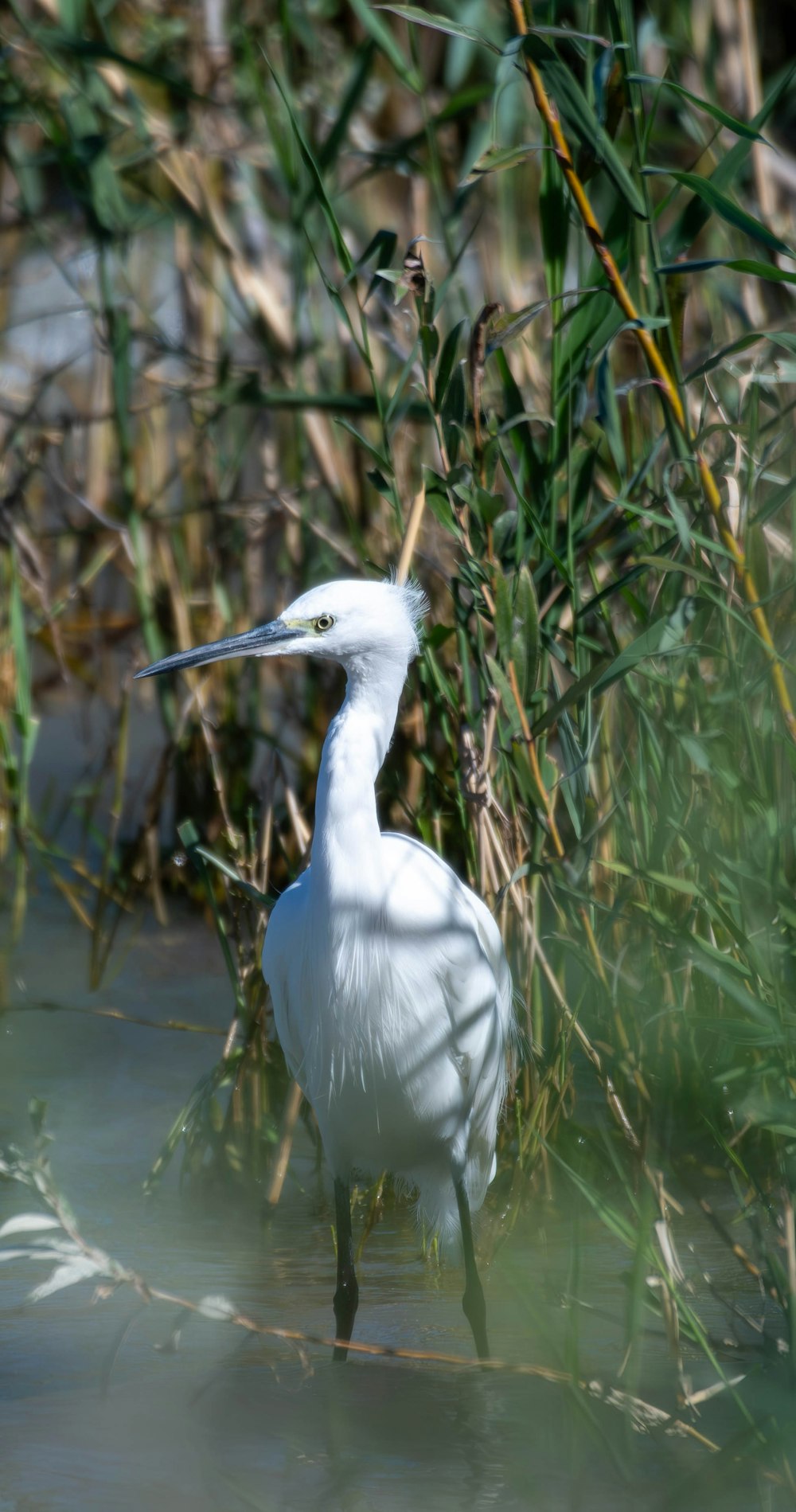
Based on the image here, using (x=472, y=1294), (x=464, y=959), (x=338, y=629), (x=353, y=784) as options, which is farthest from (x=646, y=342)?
(x=472, y=1294)

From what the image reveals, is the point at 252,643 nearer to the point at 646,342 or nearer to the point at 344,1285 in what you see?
the point at 646,342

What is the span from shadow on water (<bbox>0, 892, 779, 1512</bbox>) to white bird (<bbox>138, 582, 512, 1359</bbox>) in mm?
107

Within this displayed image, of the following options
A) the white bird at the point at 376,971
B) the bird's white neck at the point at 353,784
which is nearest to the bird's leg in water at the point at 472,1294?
the white bird at the point at 376,971

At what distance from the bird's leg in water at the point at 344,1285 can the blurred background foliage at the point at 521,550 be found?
11.5 inches

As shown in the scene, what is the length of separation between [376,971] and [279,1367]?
1.69 feet

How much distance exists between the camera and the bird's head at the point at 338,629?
185cm

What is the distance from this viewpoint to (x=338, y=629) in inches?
72.9

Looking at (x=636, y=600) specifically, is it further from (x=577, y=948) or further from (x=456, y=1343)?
(x=456, y=1343)

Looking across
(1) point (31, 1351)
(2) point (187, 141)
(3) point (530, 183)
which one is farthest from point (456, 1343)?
(3) point (530, 183)

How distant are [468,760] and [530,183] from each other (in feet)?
8.49

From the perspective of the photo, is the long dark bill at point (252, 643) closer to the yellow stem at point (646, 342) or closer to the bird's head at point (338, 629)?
the bird's head at point (338, 629)

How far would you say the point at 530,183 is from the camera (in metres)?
4.08

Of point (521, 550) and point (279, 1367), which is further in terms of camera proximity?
point (279, 1367)

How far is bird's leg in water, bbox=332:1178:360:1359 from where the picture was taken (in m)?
1.96
